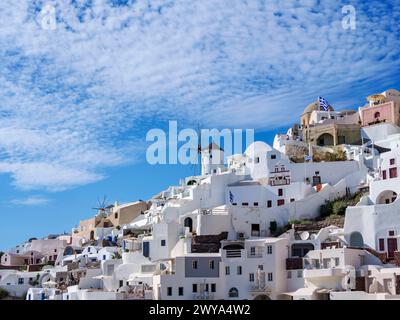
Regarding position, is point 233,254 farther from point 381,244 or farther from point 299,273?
point 381,244

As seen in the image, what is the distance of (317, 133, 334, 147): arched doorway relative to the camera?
2539 inches

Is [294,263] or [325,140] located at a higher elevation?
[325,140]

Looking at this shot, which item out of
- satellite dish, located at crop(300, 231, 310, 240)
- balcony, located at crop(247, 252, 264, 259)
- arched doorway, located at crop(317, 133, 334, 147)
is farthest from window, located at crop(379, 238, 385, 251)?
arched doorway, located at crop(317, 133, 334, 147)

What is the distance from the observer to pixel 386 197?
158 feet

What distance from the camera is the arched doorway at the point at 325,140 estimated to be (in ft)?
212

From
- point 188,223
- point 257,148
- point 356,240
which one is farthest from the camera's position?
point 257,148

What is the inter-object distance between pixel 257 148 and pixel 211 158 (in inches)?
304

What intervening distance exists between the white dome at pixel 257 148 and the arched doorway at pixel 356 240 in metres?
13.4

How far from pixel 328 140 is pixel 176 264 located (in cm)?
2507

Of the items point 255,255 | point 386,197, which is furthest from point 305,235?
point 386,197

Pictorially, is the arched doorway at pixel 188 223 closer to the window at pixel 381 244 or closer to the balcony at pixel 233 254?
the balcony at pixel 233 254

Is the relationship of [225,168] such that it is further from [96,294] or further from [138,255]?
[96,294]

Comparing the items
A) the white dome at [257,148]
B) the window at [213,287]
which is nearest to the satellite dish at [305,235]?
the window at [213,287]

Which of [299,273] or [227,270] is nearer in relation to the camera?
[299,273]
